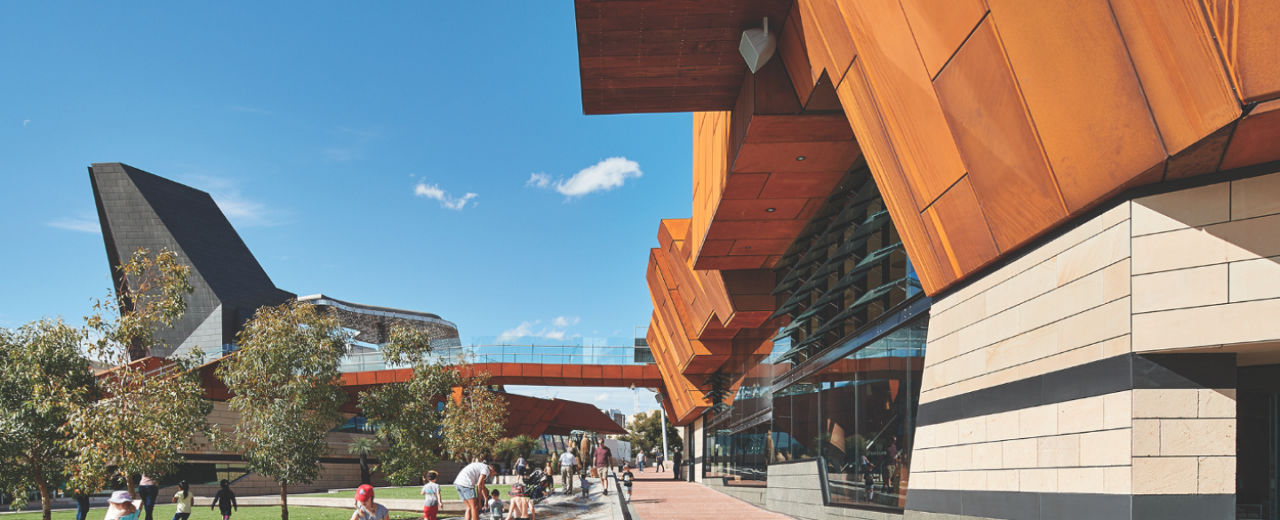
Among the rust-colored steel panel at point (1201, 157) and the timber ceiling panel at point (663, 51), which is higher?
the timber ceiling panel at point (663, 51)

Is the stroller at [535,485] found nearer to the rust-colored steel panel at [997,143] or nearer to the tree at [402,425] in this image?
the tree at [402,425]

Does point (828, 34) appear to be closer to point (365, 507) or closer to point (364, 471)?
point (365, 507)

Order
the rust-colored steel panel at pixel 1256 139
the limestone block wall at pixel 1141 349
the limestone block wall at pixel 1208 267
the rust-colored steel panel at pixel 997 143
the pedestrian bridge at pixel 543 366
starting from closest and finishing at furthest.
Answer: the rust-colored steel panel at pixel 1256 139 < the limestone block wall at pixel 1208 267 < the limestone block wall at pixel 1141 349 < the rust-colored steel panel at pixel 997 143 < the pedestrian bridge at pixel 543 366

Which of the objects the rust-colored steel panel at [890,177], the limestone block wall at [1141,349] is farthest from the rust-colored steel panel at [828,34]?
the limestone block wall at [1141,349]

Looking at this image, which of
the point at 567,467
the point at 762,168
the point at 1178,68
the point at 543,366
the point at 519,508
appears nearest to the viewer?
the point at 1178,68

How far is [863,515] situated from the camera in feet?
42.8

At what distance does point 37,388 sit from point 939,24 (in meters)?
18.5

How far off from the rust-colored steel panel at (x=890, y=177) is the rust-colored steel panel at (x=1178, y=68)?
11.6 feet

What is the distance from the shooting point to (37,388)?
17766 mm

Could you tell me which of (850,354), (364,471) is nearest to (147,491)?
(850,354)

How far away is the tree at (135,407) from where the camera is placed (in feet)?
56.0

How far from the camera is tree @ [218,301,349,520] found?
20.7m

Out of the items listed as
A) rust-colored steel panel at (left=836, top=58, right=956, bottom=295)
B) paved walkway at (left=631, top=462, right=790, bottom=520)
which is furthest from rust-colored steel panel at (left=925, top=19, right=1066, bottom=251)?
paved walkway at (left=631, top=462, right=790, bottom=520)

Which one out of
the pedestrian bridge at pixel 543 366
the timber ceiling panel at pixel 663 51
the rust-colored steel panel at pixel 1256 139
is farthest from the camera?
the pedestrian bridge at pixel 543 366
